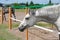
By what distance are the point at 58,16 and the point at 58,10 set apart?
0.16m

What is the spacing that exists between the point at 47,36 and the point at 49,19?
351 cm

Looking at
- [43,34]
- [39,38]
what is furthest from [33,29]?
[39,38]

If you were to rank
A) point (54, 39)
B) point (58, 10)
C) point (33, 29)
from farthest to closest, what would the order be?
point (33, 29) → point (54, 39) → point (58, 10)

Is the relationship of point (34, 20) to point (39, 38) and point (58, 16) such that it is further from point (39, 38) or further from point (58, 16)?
point (39, 38)

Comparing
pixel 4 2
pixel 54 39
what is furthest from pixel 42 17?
pixel 4 2

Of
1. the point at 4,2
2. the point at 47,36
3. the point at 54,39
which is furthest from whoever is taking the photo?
the point at 4,2

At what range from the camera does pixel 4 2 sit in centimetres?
2980

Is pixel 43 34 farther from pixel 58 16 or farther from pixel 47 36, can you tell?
pixel 58 16

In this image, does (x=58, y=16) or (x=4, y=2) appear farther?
(x=4, y=2)

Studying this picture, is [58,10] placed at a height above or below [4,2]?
above

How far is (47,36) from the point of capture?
31.0 feet

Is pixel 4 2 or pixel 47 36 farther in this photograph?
pixel 4 2

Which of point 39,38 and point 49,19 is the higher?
point 49,19

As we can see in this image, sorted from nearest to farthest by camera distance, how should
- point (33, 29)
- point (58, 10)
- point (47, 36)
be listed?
point (58, 10) < point (47, 36) < point (33, 29)
